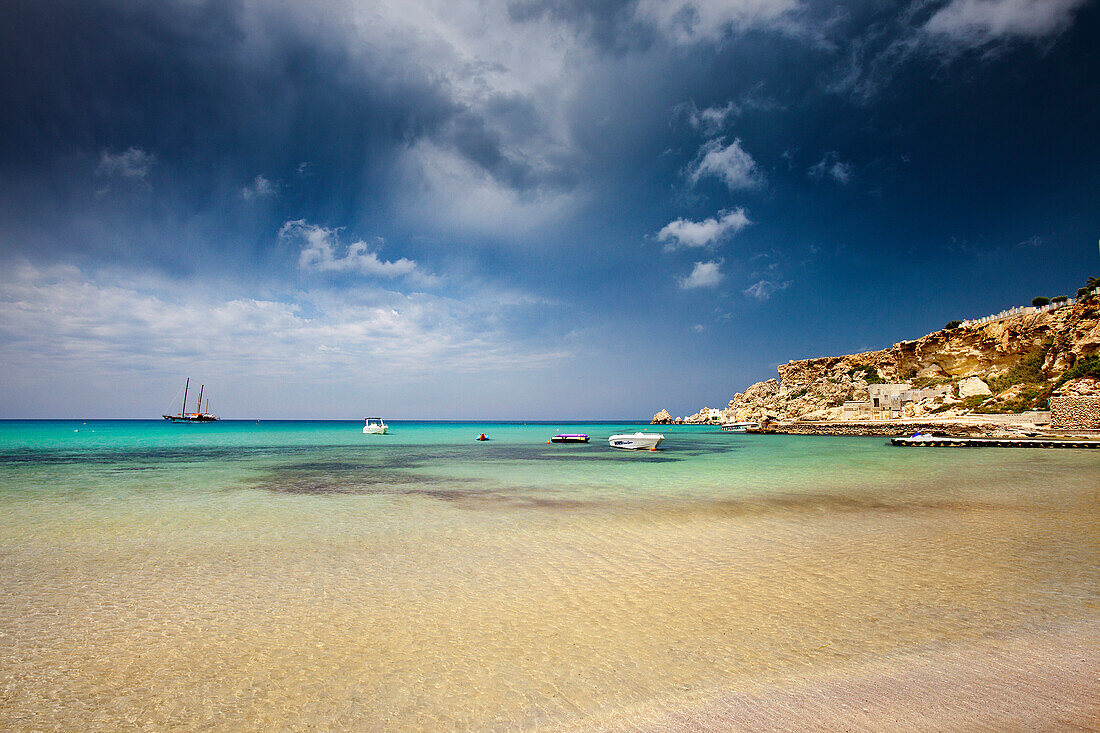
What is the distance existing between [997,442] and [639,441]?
28.9m

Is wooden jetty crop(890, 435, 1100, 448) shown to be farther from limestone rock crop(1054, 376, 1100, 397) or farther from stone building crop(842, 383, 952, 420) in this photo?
stone building crop(842, 383, 952, 420)

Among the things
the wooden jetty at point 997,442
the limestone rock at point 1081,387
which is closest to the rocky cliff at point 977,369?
the limestone rock at point 1081,387

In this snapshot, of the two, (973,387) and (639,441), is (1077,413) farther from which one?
(639,441)

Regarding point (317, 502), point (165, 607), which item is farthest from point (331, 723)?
point (317, 502)

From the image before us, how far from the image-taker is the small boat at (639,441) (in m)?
40.4

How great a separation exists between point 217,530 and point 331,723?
29.3 ft

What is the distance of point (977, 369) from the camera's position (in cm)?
7269

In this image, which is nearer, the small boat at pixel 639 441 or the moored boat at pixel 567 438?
the small boat at pixel 639 441

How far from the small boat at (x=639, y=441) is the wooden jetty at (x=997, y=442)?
23.3 metres

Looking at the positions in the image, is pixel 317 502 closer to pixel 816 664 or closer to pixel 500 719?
pixel 500 719

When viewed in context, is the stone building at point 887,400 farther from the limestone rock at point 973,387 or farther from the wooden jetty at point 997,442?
the wooden jetty at point 997,442

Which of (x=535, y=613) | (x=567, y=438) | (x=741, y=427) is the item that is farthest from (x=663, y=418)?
(x=535, y=613)

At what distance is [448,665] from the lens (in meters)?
4.70

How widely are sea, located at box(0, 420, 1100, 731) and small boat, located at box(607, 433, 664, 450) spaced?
26827 millimetres
